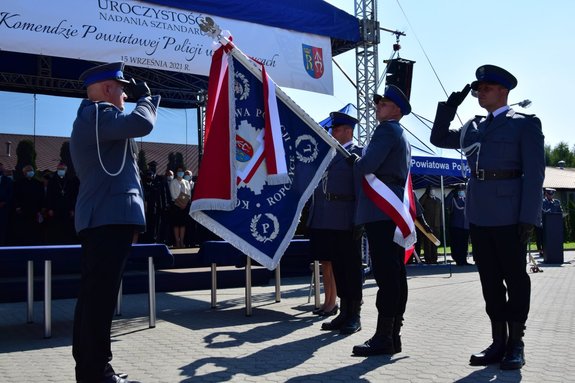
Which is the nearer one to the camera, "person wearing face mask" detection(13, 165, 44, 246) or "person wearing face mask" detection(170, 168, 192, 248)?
"person wearing face mask" detection(13, 165, 44, 246)

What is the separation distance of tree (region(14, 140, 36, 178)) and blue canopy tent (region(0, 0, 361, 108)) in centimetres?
119

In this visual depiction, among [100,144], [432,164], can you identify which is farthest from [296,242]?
[432,164]

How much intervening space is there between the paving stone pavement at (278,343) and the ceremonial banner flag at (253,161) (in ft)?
3.04

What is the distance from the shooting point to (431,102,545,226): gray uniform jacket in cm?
428

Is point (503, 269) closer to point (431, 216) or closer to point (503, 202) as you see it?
point (503, 202)

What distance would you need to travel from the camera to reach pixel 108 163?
373 centimetres

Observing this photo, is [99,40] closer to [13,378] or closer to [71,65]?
[71,65]

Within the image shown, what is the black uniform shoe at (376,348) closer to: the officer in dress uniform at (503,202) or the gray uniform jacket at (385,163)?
the officer in dress uniform at (503,202)

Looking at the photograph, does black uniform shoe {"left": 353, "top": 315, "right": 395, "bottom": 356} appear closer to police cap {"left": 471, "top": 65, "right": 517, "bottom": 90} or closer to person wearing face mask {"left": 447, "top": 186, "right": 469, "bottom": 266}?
police cap {"left": 471, "top": 65, "right": 517, "bottom": 90}

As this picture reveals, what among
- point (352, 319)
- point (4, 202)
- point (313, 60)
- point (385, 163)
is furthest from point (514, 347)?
point (4, 202)

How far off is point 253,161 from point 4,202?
779 centimetres

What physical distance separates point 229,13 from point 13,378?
885 cm

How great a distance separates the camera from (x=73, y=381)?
415cm

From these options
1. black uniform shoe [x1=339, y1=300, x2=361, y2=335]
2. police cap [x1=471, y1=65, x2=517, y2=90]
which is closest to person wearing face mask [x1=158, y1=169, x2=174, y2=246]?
black uniform shoe [x1=339, y1=300, x2=361, y2=335]
